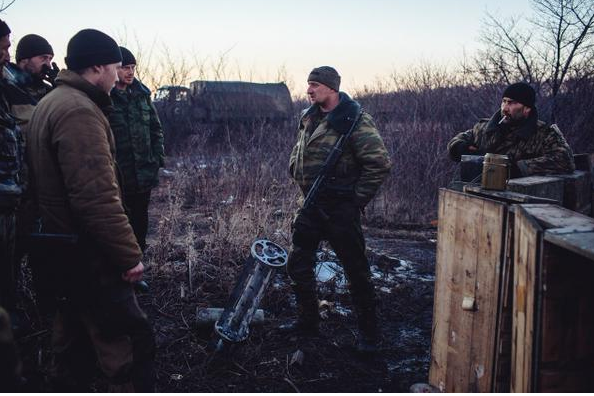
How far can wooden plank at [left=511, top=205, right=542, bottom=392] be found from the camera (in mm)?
1907

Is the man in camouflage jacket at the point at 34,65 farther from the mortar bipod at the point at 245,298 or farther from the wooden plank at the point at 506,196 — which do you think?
the wooden plank at the point at 506,196

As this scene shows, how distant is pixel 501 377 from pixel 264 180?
568 centimetres

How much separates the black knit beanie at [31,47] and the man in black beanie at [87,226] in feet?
7.00

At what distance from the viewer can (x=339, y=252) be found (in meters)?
3.62

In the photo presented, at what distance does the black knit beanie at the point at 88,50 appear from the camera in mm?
2402

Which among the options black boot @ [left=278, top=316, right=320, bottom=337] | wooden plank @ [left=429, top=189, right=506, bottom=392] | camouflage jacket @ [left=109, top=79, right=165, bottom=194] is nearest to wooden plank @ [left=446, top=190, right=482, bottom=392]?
wooden plank @ [left=429, top=189, right=506, bottom=392]

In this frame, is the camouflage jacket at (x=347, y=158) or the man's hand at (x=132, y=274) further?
the camouflage jacket at (x=347, y=158)

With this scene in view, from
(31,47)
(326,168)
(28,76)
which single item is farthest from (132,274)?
(31,47)

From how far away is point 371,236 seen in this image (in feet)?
23.4

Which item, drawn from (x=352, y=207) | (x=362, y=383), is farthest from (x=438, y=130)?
(x=362, y=383)

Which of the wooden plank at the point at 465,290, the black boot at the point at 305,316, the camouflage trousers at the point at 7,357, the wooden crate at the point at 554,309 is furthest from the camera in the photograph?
the black boot at the point at 305,316

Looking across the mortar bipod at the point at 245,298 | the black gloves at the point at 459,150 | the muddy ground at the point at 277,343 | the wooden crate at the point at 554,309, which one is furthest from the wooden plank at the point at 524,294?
the black gloves at the point at 459,150

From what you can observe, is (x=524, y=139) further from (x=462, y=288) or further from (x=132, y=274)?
(x=132, y=274)

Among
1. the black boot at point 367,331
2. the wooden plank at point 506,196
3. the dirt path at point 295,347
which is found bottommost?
the dirt path at point 295,347
